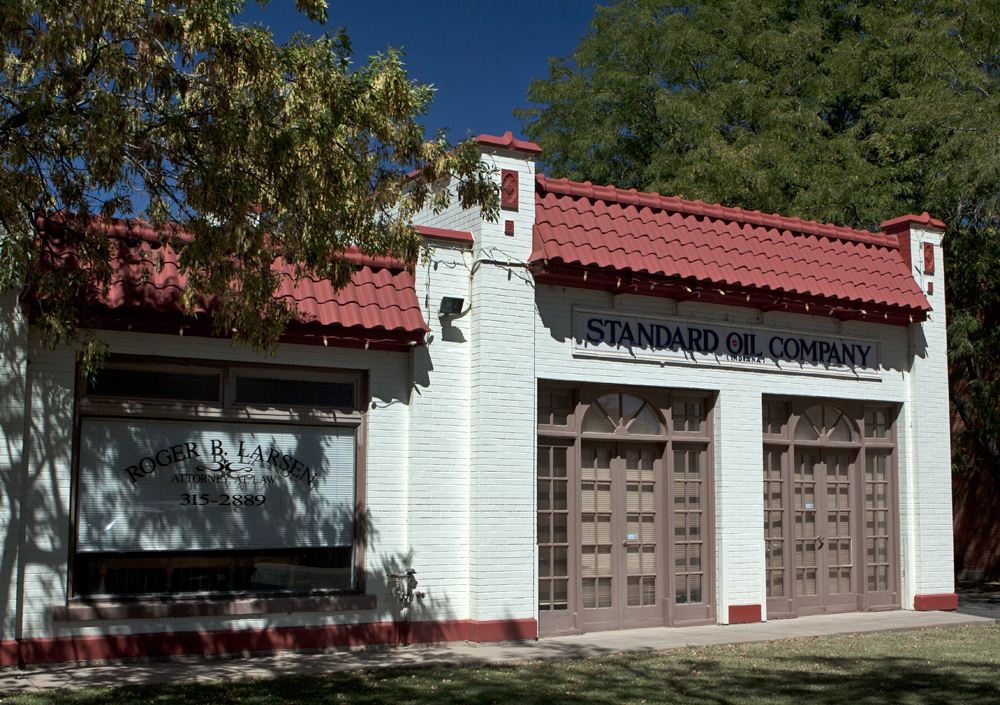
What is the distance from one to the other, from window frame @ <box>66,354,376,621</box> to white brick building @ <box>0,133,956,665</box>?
27 millimetres

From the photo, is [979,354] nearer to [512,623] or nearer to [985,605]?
[985,605]

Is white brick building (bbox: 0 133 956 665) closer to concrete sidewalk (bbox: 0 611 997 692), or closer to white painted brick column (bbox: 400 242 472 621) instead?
white painted brick column (bbox: 400 242 472 621)

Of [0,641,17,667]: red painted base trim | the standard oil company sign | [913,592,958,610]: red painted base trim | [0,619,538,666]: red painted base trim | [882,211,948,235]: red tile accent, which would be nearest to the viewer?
[0,641,17,667]: red painted base trim

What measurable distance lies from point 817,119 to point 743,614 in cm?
1197

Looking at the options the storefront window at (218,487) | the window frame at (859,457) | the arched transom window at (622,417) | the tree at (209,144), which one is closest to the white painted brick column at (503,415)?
the arched transom window at (622,417)

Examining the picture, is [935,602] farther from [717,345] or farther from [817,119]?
[817,119]

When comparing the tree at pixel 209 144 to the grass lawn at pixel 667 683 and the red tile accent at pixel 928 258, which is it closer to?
the grass lawn at pixel 667 683

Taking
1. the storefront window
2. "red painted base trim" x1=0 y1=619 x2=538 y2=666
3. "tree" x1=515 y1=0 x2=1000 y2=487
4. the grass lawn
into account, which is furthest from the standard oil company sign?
"tree" x1=515 y1=0 x2=1000 y2=487

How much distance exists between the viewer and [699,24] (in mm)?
24609

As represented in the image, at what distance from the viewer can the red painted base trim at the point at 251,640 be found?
374 inches

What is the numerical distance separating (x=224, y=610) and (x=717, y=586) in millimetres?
6267

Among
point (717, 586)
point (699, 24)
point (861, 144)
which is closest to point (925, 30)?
point (861, 144)

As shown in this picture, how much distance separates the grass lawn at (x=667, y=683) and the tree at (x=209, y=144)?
2.93m

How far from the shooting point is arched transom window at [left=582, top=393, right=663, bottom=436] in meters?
12.8
